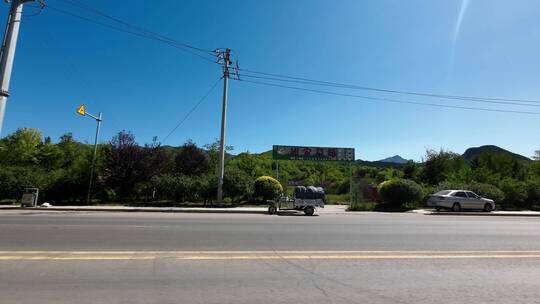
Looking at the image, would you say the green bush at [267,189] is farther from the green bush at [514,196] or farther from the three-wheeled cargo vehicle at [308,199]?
the green bush at [514,196]

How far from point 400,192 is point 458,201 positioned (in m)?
3.81

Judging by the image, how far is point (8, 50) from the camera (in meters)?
10.8

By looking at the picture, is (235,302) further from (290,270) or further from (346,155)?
(346,155)

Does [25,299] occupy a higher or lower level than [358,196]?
lower

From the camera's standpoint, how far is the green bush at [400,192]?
26797mm

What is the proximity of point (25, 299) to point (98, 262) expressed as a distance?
6.87 ft

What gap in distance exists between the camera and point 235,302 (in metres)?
4.92

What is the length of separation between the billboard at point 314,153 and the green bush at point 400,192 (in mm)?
5361

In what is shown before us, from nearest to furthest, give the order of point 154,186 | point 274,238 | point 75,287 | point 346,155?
point 75,287 → point 274,238 → point 154,186 → point 346,155

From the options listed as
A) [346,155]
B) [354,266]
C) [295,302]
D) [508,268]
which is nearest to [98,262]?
[295,302]

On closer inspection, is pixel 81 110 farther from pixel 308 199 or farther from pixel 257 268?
pixel 257 268

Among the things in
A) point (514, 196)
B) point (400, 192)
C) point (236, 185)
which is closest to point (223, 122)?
point (236, 185)

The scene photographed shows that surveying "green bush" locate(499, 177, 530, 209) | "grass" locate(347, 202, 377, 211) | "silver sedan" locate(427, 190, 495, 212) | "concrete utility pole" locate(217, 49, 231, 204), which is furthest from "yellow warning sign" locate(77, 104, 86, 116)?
"green bush" locate(499, 177, 530, 209)

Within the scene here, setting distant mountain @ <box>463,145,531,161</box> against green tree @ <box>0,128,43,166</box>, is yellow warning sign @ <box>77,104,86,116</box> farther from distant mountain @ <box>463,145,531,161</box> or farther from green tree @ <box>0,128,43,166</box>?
distant mountain @ <box>463,145,531,161</box>
